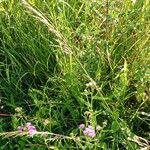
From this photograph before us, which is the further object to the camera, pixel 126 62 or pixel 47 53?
pixel 47 53

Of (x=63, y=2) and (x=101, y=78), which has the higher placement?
(x=63, y=2)

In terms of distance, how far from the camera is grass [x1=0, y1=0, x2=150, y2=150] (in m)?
1.95

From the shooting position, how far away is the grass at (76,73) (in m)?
1.95

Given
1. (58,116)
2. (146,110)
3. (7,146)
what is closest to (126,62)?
(146,110)

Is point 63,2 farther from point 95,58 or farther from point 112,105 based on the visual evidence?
point 112,105

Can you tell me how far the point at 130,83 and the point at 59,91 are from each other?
34 cm

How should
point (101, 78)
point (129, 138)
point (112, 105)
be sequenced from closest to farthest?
1. point (129, 138)
2. point (112, 105)
3. point (101, 78)

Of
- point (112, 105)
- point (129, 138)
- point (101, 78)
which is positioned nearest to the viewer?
point (129, 138)

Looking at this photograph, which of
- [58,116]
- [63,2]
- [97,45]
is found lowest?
[58,116]

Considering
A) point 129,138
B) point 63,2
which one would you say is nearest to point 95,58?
point 63,2

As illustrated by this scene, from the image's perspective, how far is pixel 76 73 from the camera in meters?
2.06

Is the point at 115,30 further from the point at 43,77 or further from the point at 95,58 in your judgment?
the point at 43,77

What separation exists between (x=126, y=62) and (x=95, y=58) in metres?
0.15

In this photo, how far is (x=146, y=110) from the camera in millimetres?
2057
